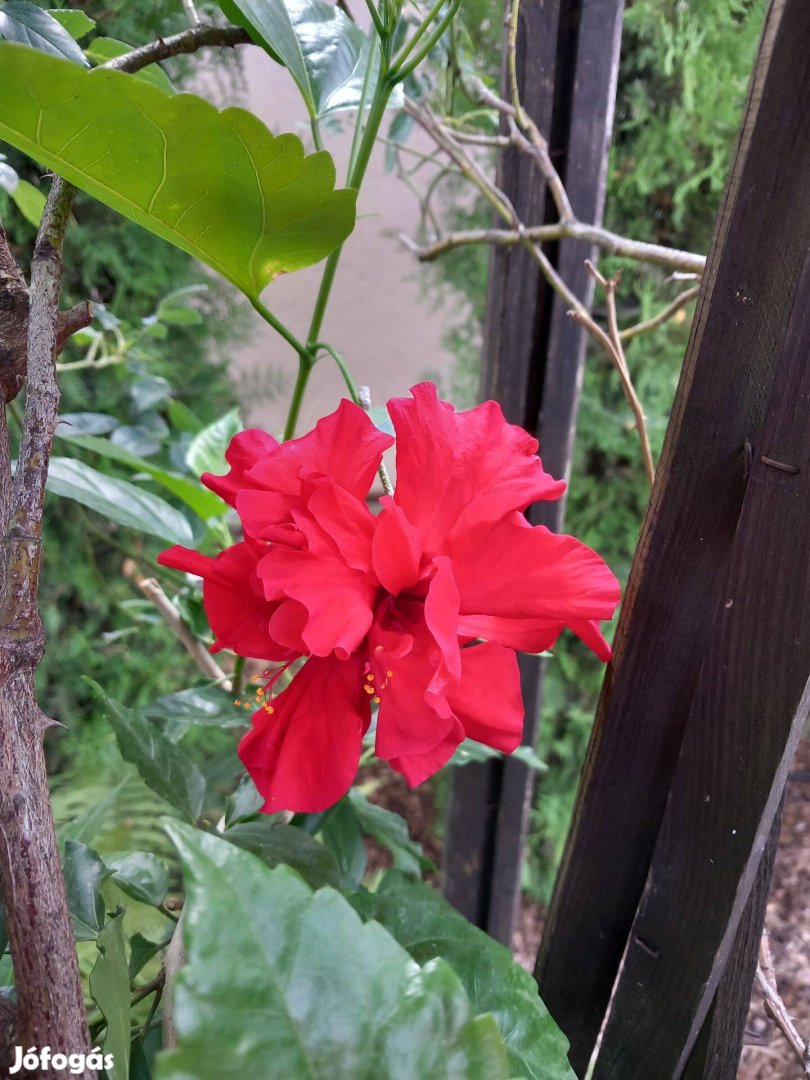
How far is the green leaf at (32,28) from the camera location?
313 millimetres

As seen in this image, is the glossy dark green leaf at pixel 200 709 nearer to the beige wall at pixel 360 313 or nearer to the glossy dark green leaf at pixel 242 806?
the glossy dark green leaf at pixel 242 806

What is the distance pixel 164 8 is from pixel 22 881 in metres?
A: 0.94

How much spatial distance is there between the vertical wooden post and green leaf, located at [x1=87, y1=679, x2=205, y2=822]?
0.53 m

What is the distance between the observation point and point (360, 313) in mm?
1801

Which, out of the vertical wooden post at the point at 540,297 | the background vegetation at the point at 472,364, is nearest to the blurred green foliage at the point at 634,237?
the background vegetation at the point at 472,364

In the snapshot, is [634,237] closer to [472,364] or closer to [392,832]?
[472,364]

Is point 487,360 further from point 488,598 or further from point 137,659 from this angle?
point 137,659

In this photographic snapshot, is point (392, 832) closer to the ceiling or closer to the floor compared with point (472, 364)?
closer to the floor

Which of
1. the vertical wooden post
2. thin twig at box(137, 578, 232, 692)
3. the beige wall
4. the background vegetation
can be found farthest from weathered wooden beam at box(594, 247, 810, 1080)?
the beige wall

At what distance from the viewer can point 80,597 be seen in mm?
1235

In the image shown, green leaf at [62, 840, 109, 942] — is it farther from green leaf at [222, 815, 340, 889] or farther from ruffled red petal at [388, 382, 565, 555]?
ruffled red petal at [388, 382, 565, 555]

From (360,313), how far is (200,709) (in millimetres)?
1462

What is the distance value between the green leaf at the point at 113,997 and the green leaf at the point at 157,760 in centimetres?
17

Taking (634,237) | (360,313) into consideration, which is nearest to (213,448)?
(634,237)
